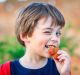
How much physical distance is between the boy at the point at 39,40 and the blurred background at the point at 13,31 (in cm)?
234

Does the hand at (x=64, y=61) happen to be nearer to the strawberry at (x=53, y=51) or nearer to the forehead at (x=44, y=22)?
the strawberry at (x=53, y=51)

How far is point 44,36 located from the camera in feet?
10.3

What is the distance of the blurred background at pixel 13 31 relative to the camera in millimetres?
6156

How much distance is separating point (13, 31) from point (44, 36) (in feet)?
15.4

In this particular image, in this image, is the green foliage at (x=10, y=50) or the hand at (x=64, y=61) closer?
the hand at (x=64, y=61)

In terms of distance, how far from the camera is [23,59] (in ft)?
10.7

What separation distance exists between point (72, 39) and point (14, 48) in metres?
1.21

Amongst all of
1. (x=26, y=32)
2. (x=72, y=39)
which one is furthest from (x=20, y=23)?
(x=72, y=39)

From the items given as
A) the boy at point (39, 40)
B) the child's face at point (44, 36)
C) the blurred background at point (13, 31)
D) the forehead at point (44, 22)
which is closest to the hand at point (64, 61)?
the boy at point (39, 40)

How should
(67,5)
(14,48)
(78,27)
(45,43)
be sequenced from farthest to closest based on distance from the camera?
(67,5) < (78,27) < (14,48) < (45,43)

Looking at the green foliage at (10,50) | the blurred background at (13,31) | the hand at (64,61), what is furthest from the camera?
the blurred background at (13,31)

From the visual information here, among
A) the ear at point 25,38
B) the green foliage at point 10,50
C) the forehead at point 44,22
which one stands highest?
the forehead at point 44,22

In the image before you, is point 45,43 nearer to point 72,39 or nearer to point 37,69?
point 37,69

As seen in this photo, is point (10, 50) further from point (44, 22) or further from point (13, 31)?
point (44, 22)
